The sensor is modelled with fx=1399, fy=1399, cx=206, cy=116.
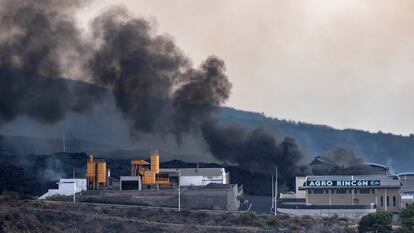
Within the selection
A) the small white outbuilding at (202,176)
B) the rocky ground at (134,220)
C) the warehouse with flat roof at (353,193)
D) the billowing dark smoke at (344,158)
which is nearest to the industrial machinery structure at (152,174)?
the small white outbuilding at (202,176)

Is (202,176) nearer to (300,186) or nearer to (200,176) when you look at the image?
(200,176)

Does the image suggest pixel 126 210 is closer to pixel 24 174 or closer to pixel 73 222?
pixel 73 222

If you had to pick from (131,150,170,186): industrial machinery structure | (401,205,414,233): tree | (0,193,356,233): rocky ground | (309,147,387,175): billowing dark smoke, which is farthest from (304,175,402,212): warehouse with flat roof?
(309,147,387,175): billowing dark smoke

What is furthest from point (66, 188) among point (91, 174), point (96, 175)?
point (96, 175)

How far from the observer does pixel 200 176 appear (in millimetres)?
155625

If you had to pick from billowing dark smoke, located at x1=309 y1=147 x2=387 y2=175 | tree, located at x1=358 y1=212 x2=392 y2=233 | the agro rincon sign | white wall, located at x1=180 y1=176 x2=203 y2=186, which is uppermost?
Result: billowing dark smoke, located at x1=309 y1=147 x2=387 y2=175

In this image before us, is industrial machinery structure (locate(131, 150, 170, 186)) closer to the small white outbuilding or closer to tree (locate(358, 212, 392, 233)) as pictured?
the small white outbuilding

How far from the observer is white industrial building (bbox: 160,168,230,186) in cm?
15450

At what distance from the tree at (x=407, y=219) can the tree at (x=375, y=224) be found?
4.97 ft

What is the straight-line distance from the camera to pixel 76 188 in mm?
151625

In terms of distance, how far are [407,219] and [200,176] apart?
100ft

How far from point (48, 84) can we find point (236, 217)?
4786 cm

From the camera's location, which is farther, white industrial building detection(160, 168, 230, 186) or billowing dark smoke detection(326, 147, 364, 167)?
billowing dark smoke detection(326, 147, 364, 167)

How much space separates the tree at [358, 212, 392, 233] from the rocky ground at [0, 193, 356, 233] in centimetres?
148
